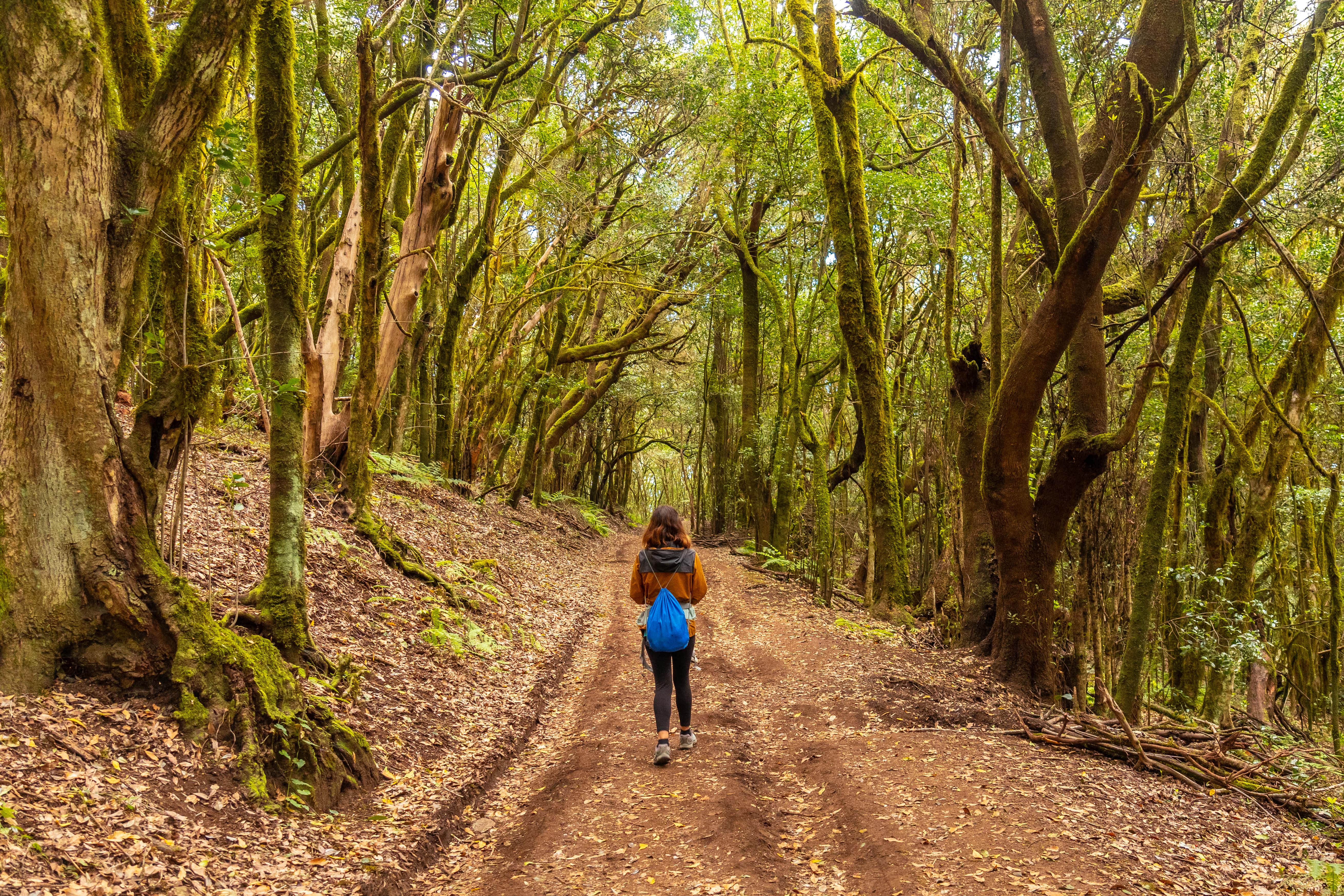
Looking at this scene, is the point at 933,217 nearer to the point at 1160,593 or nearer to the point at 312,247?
the point at 1160,593

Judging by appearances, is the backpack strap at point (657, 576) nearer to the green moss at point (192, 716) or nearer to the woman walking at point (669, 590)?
the woman walking at point (669, 590)

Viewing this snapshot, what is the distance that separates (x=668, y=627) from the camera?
5699 mm

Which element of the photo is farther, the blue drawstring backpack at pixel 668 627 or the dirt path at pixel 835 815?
the blue drawstring backpack at pixel 668 627

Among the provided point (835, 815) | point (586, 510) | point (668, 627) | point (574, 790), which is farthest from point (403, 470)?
point (586, 510)

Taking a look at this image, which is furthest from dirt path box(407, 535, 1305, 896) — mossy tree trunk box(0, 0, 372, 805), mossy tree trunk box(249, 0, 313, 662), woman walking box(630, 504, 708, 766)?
mossy tree trunk box(249, 0, 313, 662)

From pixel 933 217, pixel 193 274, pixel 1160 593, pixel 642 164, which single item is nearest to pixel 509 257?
pixel 642 164

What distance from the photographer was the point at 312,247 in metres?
13.0

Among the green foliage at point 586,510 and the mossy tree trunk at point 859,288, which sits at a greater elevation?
the mossy tree trunk at point 859,288

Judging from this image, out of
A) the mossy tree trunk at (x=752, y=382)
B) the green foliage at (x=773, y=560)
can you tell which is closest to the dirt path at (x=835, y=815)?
the green foliage at (x=773, y=560)

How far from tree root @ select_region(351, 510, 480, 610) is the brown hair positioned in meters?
4.51

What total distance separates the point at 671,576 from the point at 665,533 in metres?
0.34

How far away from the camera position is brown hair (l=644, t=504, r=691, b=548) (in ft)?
19.4

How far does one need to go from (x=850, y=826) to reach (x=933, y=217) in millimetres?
12293

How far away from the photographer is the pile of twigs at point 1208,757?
566 cm
